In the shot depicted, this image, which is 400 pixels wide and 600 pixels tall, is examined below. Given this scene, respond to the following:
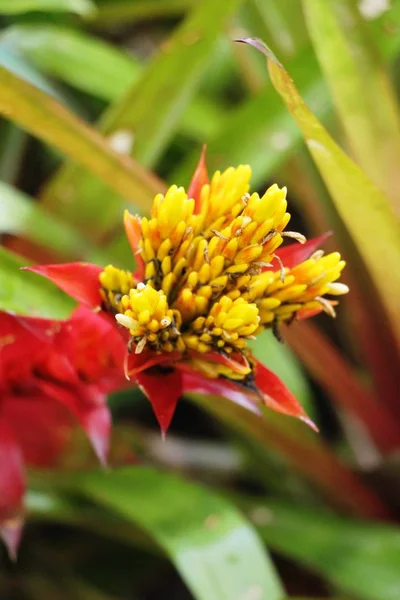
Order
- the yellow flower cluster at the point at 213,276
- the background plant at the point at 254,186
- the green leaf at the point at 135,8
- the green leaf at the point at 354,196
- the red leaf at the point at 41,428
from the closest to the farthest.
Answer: the yellow flower cluster at the point at 213,276 → the green leaf at the point at 354,196 → the background plant at the point at 254,186 → the red leaf at the point at 41,428 → the green leaf at the point at 135,8

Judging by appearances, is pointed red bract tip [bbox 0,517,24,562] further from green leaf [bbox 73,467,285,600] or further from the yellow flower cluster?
the yellow flower cluster

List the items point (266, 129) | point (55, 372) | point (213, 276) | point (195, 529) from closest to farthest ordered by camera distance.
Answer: point (213, 276) < point (55, 372) < point (195, 529) < point (266, 129)

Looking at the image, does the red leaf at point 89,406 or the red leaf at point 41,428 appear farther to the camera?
the red leaf at point 41,428

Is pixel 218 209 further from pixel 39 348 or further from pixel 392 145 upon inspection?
pixel 392 145

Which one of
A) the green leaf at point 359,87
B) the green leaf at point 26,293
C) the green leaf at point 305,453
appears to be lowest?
the green leaf at point 305,453

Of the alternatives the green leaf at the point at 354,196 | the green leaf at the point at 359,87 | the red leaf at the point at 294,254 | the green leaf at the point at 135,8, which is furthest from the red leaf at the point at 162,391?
the green leaf at the point at 135,8

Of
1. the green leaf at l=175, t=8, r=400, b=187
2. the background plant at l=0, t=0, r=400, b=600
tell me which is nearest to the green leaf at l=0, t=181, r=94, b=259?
the background plant at l=0, t=0, r=400, b=600

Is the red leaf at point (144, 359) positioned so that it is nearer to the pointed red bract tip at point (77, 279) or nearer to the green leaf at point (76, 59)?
the pointed red bract tip at point (77, 279)

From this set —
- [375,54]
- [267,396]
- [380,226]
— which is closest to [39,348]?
[267,396]

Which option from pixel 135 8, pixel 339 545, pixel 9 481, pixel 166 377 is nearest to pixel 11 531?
pixel 9 481

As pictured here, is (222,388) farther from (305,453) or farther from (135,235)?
(305,453)
